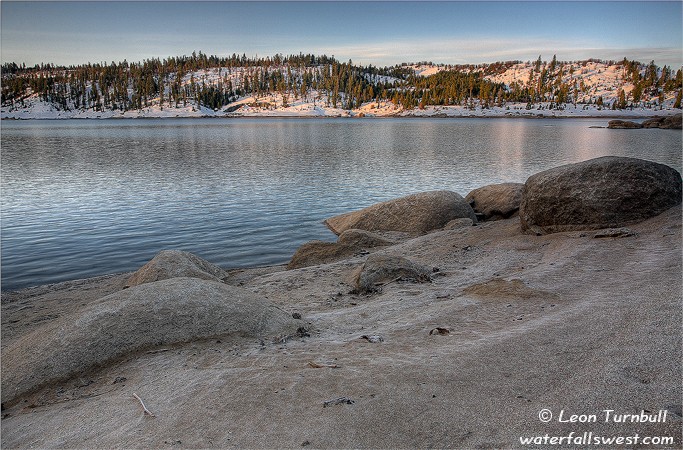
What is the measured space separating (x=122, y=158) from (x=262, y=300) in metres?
44.0

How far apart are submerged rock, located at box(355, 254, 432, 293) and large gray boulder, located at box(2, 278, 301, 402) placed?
2298 mm

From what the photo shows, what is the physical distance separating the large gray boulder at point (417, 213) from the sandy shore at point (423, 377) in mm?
8430

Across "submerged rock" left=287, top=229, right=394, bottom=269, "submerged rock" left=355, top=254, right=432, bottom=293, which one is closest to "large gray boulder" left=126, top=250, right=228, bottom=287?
"submerged rock" left=287, top=229, right=394, bottom=269

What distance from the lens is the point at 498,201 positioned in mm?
18016

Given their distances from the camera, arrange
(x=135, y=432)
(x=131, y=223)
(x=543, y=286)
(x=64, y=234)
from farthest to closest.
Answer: (x=131, y=223) → (x=64, y=234) → (x=543, y=286) → (x=135, y=432)

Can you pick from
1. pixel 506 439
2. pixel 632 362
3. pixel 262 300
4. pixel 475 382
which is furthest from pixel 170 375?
pixel 632 362

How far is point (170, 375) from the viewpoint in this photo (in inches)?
217

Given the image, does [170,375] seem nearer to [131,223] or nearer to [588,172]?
[588,172]

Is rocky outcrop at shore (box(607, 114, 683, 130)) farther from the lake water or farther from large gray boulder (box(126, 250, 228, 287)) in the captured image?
large gray boulder (box(126, 250, 228, 287))

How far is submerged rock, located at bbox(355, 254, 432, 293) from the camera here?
365 inches

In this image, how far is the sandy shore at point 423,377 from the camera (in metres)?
3.84

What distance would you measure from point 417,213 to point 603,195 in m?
7.02

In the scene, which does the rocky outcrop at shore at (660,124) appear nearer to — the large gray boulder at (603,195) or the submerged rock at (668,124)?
the submerged rock at (668,124)

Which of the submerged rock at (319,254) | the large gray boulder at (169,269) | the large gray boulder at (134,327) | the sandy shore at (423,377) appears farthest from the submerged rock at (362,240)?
the large gray boulder at (134,327)
